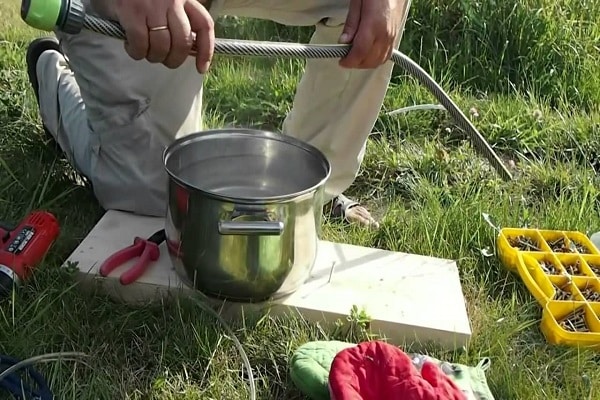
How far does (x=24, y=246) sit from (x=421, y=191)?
1.05 meters

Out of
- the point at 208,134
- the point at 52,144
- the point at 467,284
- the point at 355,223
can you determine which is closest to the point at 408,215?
the point at 355,223

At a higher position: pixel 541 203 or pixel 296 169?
pixel 296 169

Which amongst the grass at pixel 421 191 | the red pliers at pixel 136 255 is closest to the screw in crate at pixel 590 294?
the grass at pixel 421 191

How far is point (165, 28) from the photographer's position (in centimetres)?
133

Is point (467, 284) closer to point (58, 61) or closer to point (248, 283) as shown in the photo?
point (248, 283)

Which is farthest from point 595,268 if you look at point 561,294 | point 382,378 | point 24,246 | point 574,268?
point 24,246

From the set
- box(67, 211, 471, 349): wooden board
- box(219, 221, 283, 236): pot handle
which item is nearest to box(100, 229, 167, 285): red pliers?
box(67, 211, 471, 349): wooden board

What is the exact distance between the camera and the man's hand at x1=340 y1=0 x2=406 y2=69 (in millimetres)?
1640

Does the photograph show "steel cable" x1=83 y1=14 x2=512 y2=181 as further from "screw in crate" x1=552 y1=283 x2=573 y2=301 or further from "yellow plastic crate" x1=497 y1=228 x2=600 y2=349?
"screw in crate" x1=552 y1=283 x2=573 y2=301

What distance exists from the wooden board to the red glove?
0.68 ft

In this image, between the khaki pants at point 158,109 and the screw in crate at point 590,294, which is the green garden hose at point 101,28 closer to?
the khaki pants at point 158,109

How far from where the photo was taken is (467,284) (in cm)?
187

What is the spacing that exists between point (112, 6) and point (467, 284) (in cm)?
98

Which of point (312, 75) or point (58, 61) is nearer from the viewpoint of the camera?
point (312, 75)
